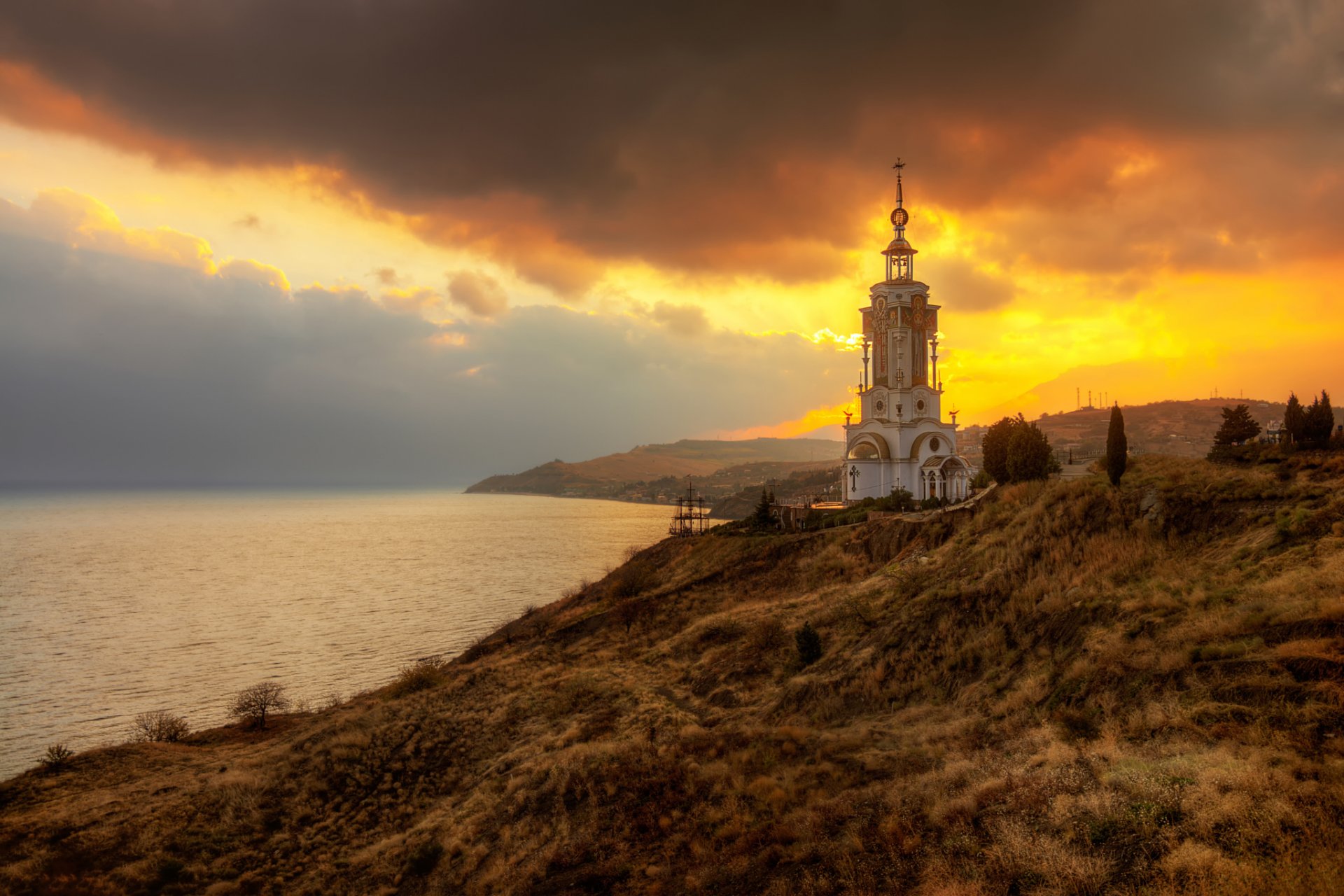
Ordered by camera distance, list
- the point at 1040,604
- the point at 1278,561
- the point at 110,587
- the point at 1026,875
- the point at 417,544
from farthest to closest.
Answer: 1. the point at 417,544
2. the point at 110,587
3. the point at 1040,604
4. the point at 1278,561
5. the point at 1026,875

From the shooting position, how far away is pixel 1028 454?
3048 centimetres

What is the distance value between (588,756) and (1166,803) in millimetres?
13309

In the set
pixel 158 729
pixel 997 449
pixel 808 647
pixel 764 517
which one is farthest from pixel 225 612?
pixel 997 449

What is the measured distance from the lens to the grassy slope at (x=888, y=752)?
876 cm

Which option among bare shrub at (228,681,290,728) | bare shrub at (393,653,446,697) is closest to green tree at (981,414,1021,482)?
bare shrub at (393,653,446,697)

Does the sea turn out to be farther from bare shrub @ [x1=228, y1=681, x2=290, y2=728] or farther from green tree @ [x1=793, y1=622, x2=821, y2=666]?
green tree @ [x1=793, y1=622, x2=821, y2=666]

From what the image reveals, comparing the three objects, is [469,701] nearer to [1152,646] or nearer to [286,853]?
[286,853]

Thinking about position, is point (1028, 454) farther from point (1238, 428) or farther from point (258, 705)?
point (258, 705)

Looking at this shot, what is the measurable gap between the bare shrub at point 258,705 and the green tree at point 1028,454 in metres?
37.8

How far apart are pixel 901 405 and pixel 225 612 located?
2547 inches

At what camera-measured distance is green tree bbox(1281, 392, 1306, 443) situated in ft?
73.5

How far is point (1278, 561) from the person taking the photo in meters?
14.3

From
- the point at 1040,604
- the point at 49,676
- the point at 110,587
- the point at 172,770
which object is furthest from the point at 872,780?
the point at 110,587

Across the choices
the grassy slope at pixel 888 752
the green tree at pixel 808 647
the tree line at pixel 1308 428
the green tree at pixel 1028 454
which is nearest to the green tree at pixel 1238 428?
the tree line at pixel 1308 428
